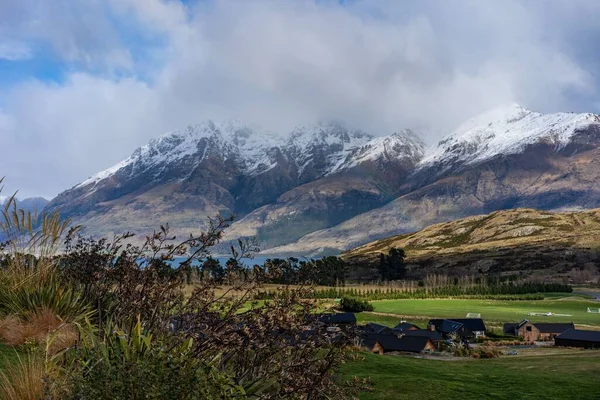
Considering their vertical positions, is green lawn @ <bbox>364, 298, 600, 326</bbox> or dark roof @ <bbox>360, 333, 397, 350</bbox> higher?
dark roof @ <bbox>360, 333, 397, 350</bbox>

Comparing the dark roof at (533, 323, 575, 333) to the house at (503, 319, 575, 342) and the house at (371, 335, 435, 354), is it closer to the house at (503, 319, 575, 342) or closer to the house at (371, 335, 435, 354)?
the house at (503, 319, 575, 342)

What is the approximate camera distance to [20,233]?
1123 cm

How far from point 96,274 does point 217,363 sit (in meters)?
1.99

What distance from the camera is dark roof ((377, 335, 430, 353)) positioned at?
44703 millimetres

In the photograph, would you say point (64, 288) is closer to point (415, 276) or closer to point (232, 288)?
point (232, 288)

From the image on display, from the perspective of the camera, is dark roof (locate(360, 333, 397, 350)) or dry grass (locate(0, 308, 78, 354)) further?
dark roof (locate(360, 333, 397, 350))

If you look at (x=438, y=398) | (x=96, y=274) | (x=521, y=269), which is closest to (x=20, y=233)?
(x=96, y=274)

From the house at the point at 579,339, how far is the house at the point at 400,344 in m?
16.7

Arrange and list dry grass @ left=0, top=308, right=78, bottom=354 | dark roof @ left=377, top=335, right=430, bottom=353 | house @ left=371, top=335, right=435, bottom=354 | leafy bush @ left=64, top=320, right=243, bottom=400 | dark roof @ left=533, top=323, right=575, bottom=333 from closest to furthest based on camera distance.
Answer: leafy bush @ left=64, top=320, right=243, bottom=400, dry grass @ left=0, top=308, right=78, bottom=354, house @ left=371, top=335, right=435, bottom=354, dark roof @ left=377, top=335, right=430, bottom=353, dark roof @ left=533, top=323, right=575, bottom=333

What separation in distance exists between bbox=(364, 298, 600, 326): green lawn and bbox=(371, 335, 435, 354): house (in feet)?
110

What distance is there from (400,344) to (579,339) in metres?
20.9

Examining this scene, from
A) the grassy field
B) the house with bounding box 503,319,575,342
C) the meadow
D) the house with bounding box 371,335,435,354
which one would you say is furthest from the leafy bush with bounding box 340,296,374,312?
the grassy field

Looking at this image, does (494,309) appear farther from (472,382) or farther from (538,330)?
(472,382)

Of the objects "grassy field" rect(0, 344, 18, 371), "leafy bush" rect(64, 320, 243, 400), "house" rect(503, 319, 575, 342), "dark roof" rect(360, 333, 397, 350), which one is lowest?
"house" rect(503, 319, 575, 342)
